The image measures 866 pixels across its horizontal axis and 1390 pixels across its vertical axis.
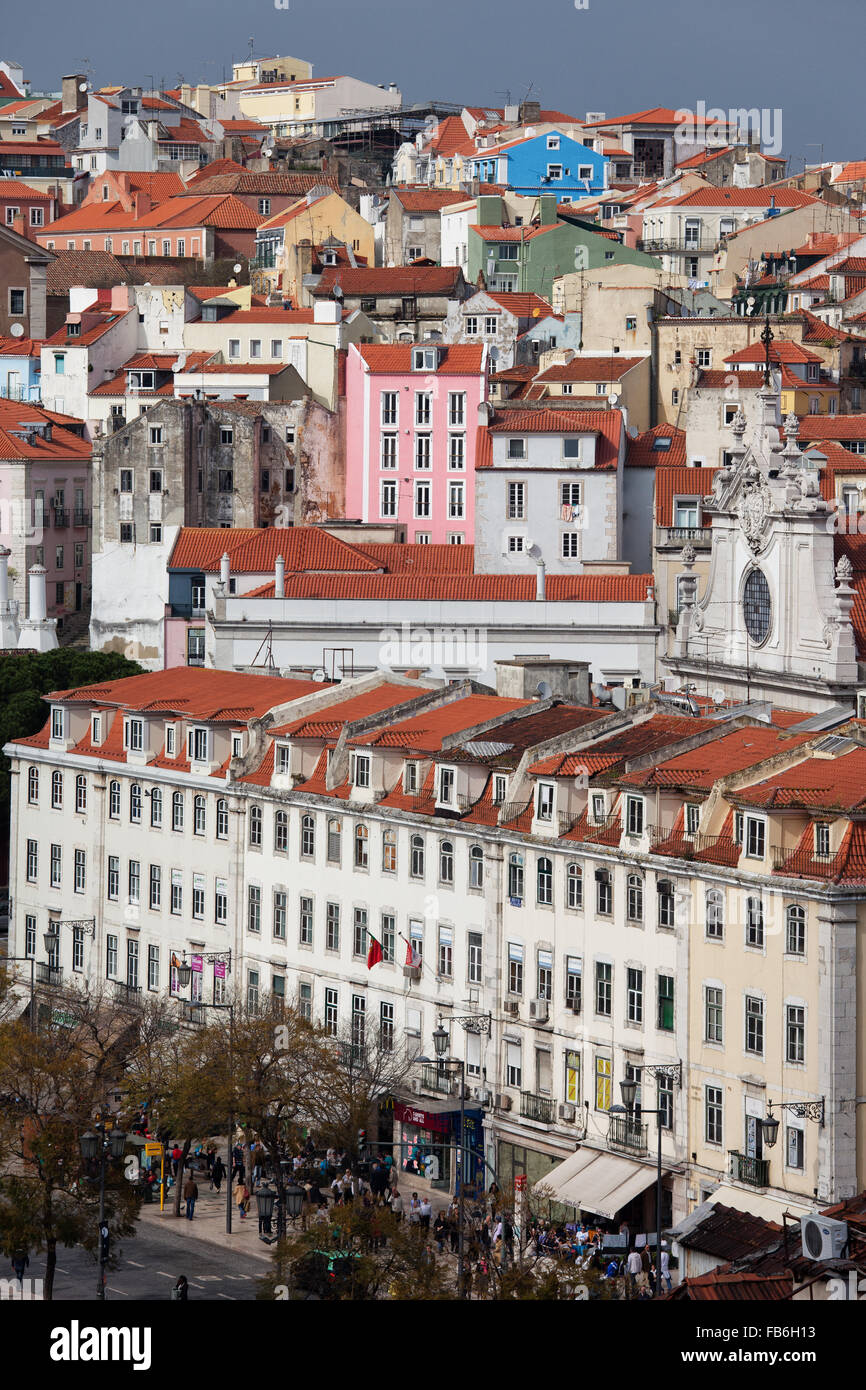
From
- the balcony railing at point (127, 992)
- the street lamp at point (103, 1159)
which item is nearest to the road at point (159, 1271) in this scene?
the street lamp at point (103, 1159)

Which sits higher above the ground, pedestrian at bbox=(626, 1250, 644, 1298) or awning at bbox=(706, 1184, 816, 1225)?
awning at bbox=(706, 1184, 816, 1225)

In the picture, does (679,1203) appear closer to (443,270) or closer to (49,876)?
(49,876)

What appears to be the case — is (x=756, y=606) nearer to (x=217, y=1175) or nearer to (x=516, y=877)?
(x=516, y=877)

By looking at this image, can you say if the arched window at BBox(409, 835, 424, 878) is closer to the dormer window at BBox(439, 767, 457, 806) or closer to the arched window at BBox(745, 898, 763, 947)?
the dormer window at BBox(439, 767, 457, 806)

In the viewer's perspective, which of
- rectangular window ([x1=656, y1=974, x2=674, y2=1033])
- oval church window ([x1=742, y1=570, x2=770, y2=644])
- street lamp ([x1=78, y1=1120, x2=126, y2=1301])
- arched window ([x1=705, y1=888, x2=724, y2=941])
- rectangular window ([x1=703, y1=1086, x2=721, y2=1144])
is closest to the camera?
street lamp ([x1=78, y1=1120, x2=126, y2=1301])

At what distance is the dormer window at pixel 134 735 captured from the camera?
8806 cm

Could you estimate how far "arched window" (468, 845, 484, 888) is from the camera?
238 feet

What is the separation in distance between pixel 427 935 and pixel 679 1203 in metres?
12.4

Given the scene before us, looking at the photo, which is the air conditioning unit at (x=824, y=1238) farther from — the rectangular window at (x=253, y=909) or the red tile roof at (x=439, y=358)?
the red tile roof at (x=439, y=358)

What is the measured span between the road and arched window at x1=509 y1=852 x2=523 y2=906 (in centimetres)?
1104

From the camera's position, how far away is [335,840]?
78.2 m

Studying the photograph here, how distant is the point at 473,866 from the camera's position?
239ft

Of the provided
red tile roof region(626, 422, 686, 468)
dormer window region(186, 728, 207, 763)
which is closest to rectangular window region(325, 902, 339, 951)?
dormer window region(186, 728, 207, 763)
